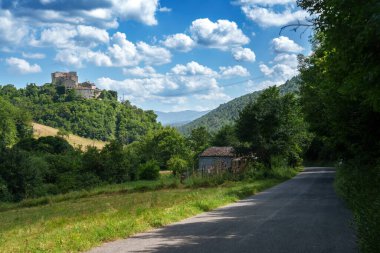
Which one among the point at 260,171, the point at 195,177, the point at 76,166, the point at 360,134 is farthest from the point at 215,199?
the point at 76,166

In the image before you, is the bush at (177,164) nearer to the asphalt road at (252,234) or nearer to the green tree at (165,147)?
the green tree at (165,147)

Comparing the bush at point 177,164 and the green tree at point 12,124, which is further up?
the green tree at point 12,124

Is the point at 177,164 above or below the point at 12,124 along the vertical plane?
below

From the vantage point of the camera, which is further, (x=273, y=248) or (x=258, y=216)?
(x=258, y=216)

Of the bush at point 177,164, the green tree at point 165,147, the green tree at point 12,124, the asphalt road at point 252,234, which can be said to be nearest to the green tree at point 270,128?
the asphalt road at point 252,234

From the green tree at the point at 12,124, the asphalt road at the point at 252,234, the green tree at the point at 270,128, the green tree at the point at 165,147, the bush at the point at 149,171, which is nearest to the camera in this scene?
the asphalt road at the point at 252,234

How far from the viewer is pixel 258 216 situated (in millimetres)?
16391

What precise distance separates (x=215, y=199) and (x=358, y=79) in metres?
14.2

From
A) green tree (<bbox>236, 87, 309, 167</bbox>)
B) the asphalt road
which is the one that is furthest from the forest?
the asphalt road

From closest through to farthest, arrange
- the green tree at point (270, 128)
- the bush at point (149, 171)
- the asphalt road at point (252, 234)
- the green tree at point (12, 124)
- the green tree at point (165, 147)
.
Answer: the asphalt road at point (252, 234)
the green tree at point (270, 128)
the bush at point (149, 171)
the green tree at point (165, 147)
the green tree at point (12, 124)

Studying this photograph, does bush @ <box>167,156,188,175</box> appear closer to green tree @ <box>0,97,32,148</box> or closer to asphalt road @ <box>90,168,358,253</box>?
green tree @ <box>0,97,32,148</box>

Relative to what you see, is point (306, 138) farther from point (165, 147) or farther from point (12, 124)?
point (12, 124)

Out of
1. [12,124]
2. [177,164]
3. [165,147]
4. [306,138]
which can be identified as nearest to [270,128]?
[306,138]

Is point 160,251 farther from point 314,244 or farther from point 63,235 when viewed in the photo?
point 314,244
